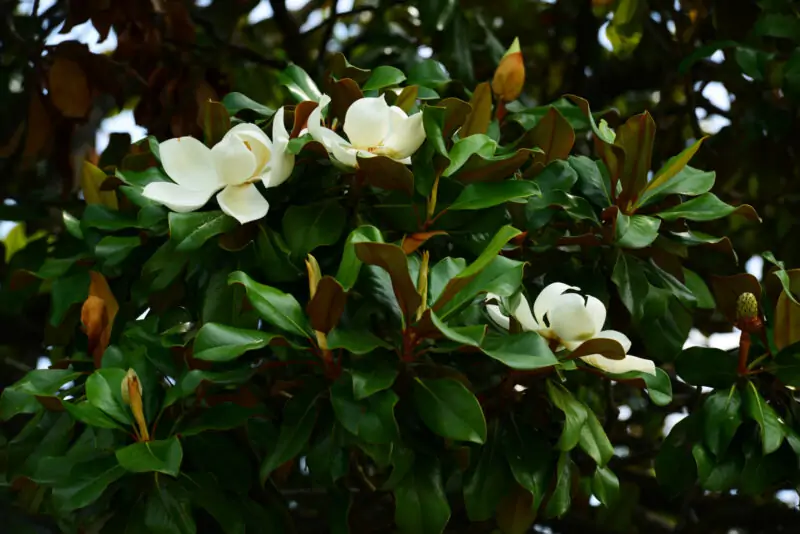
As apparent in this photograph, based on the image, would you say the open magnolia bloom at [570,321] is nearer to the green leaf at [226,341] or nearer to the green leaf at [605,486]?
the green leaf at [605,486]

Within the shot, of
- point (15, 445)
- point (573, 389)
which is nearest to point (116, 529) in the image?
point (15, 445)

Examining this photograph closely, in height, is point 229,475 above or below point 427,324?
below

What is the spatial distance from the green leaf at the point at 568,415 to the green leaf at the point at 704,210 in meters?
0.27

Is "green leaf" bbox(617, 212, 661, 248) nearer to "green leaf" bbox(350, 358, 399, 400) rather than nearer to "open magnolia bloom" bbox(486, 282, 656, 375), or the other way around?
"open magnolia bloom" bbox(486, 282, 656, 375)

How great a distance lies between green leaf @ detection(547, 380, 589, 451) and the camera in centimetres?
114

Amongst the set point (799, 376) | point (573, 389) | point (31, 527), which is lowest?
point (31, 527)

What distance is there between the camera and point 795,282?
1.28 m

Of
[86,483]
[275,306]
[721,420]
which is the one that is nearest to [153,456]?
[86,483]

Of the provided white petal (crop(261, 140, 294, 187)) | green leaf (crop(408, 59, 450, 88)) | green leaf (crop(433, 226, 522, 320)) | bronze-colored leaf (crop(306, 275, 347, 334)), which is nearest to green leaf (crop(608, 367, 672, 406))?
green leaf (crop(433, 226, 522, 320))

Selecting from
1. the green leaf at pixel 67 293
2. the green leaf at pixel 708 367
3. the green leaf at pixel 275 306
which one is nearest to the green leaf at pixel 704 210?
the green leaf at pixel 708 367

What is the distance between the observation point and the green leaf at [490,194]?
118 centimetres

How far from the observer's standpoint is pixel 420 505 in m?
1.16

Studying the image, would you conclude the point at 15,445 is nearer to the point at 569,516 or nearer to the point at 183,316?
the point at 183,316

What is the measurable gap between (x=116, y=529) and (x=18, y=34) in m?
1.33
